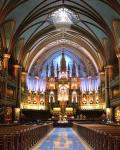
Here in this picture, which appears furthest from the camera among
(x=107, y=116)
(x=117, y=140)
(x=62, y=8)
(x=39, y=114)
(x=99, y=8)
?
(x=39, y=114)

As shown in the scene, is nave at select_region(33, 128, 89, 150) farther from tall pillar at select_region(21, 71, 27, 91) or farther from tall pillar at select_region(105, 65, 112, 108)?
tall pillar at select_region(21, 71, 27, 91)

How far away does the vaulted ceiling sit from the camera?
32094 mm

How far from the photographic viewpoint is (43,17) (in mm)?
38562

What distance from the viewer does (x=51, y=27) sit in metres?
43.5

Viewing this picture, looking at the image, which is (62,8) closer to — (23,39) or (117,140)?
(23,39)

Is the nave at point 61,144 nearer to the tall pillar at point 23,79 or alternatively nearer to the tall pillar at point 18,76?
the tall pillar at point 18,76

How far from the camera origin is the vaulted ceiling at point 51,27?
32094 millimetres

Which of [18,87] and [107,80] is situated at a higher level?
[107,80]

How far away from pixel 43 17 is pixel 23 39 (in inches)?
194

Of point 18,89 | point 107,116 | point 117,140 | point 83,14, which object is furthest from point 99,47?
point 117,140

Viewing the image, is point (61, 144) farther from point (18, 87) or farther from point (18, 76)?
point (18, 76)

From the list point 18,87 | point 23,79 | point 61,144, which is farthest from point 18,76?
point 61,144

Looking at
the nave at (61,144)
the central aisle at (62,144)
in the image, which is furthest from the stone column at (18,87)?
the nave at (61,144)

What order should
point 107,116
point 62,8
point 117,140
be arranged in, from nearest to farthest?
1. point 117,140
2. point 62,8
3. point 107,116
